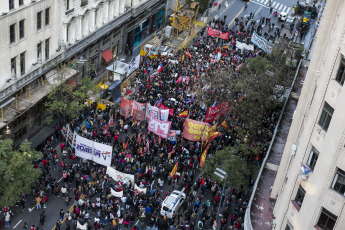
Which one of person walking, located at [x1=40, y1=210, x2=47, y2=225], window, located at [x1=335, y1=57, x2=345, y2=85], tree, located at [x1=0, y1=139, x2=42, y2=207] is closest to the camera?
window, located at [x1=335, y1=57, x2=345, y2=85]

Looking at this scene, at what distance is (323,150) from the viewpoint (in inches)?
957

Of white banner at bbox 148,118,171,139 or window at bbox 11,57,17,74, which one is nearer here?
window at bbox 11,57,17,74

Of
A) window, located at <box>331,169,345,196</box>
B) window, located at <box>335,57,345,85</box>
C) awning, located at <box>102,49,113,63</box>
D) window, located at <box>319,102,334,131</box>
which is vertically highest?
window, located at <box>335,57,345,85</box>

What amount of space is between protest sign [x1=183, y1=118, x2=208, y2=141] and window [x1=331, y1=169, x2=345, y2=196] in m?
22.4

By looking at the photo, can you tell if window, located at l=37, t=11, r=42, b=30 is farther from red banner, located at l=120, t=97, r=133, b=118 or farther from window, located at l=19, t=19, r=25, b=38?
red banner, located at l=120, t=97, r=133, b=118

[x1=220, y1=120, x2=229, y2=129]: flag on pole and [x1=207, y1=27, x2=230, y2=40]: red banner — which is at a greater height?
[x1=207, y1=27, x2=230, y2=40]: red banner

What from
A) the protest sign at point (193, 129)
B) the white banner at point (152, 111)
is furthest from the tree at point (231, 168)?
the white banner at point (152, 111)

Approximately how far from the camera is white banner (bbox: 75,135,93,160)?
4172 centimetres

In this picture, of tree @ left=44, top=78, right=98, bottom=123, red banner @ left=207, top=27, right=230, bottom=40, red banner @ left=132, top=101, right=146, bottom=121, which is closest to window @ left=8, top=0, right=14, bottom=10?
tree @ left=44, top=78, right=98, bottom=123

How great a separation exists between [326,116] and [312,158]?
2.68 m

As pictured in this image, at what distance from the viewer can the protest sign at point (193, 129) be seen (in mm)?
45844

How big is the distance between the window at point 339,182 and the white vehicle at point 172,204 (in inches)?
685

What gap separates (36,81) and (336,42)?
33418 mm

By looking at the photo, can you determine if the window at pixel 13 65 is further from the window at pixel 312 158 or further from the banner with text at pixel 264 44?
the banner with text at pixel 264 44
